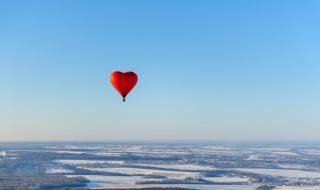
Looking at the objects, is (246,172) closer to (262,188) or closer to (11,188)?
(262,188)

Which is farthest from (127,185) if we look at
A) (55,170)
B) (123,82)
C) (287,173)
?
(123,82)

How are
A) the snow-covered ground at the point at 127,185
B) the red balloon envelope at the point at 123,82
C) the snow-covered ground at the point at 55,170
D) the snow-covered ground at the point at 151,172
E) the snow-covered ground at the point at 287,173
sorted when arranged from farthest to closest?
the snow-covered ground at the point at 55,170
the snow-covered ground at the point at 287,173
the snow-covered ground at the point at 151,172
the snow-covered ground at the point at 127,185
the red balloon envelope at the point at 123,82

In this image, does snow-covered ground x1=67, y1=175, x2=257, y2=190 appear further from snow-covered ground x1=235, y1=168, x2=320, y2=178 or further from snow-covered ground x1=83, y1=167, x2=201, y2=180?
snow-covered ground x1=235, y1=168, x2=320, y2=178

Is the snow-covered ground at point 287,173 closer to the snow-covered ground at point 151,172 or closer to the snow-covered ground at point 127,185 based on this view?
the snow-covered ground at point 151,172

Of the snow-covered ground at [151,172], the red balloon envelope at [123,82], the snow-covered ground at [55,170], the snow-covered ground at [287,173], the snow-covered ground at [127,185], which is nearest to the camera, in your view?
the red balloon envelope at [123,82]

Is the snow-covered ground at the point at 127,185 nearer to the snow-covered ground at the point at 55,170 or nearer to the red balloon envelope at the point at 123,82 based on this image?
the snow-covered ground at the point at 55,170

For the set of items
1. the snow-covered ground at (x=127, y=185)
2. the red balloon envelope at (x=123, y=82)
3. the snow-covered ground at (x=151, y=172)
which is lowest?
the snow-covered ground at (x=127, y=185)

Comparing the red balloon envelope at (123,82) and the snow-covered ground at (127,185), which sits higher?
the red balloon envelope at (123,82)

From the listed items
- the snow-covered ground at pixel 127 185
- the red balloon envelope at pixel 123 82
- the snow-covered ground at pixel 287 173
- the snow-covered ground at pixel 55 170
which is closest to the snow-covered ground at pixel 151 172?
the snow-covered ground at pixel 55 170

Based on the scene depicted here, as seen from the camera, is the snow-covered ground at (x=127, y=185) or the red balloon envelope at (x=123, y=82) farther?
the snow-covered ground at (x=127, y=185)

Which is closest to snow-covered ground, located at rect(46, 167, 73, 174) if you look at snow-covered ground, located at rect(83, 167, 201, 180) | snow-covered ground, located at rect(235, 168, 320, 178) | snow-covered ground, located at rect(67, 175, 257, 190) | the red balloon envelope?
snow-covered ground, located at rect(83, 167, 201, 180)

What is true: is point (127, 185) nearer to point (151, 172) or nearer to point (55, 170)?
point (151, 172)
